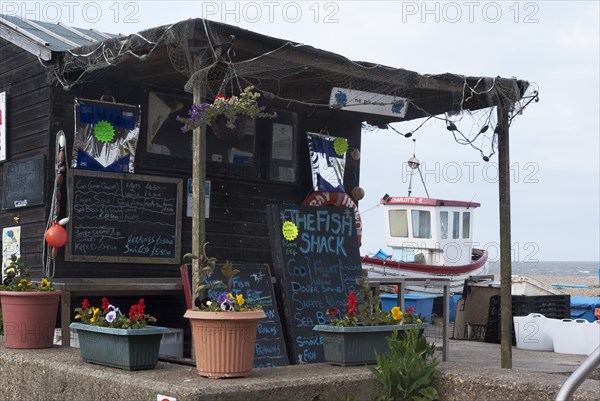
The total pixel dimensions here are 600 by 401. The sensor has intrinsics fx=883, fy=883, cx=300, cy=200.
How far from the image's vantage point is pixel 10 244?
30.5 feet

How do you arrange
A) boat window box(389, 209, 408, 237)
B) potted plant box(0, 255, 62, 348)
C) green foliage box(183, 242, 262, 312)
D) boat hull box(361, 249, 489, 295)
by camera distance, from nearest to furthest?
1. green foliage box(183, 242, 262, 312)
2. potted plant box(0, 255, 62, 348)
3. boat hull box(361, 249, 489, 295)
4. boat window box(389, 209, 408, 237)

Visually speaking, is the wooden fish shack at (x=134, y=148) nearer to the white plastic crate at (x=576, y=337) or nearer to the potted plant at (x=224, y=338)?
the potted plant at (x=224, y=338)

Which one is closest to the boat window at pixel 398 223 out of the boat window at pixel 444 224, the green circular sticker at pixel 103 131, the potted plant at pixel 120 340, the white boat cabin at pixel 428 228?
the white boat cabin at pixel 428 228

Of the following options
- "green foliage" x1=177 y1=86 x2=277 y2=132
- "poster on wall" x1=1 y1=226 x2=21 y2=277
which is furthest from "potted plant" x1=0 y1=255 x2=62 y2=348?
"green foliage" x1=177 y1=86 x2=277 y2=132

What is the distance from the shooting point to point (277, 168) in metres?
10.2

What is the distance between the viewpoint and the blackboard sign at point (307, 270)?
846 centimetres

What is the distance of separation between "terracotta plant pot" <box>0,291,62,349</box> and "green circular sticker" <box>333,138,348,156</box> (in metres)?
4.45

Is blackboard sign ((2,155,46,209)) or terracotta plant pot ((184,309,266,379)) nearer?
terracotta plant pot ((184,309,266,379))

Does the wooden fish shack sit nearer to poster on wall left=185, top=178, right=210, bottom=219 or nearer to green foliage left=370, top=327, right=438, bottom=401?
poster on wall left=185, top=178, right=210, bottom=219

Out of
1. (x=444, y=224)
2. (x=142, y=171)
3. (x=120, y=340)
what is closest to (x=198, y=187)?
(x=120, y=340)

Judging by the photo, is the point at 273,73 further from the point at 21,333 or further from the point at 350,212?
the point at 21,333

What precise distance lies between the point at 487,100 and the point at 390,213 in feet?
62.4

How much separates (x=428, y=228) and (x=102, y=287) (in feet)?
65.5

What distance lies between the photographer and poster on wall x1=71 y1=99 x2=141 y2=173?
8.70 metres
